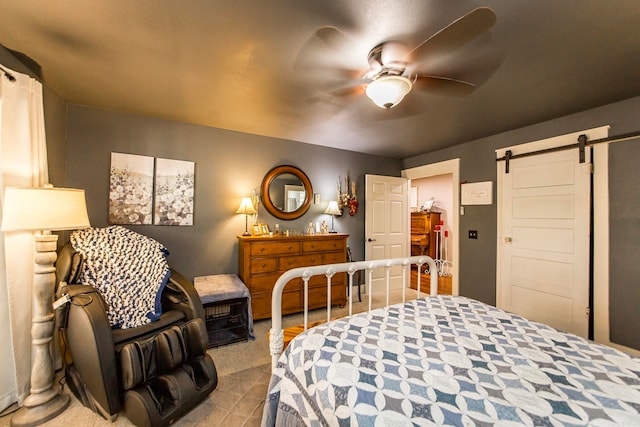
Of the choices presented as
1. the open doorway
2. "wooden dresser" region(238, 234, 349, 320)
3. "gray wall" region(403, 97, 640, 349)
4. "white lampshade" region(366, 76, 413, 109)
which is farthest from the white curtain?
the open doorway

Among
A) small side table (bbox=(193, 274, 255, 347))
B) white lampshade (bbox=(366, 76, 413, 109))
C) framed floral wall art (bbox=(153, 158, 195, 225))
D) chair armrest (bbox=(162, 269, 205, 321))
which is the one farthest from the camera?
framed floral wall art (bbox=(153, 158, 195, 225))

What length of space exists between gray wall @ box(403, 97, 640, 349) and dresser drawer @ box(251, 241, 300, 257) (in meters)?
2.38

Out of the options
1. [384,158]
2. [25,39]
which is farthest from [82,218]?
[384,158]

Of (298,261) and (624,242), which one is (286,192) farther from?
(624,242)

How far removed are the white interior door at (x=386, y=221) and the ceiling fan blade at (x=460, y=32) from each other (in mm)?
2859

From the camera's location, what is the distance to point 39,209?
4.92 feet

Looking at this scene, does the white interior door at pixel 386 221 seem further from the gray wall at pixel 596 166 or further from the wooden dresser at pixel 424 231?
the wooden dresser at pixel 424 231

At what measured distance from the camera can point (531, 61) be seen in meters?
1.68

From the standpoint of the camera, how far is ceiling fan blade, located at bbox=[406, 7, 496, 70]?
1.00 m

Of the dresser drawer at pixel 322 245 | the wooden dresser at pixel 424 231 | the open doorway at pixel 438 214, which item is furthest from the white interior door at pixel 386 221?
the wooden dresser at pixel 424 231

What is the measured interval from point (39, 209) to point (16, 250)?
0.44m

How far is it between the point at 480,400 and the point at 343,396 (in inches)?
16.9

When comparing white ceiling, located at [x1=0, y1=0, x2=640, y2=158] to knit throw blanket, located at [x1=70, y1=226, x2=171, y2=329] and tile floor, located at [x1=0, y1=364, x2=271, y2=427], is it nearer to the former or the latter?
knit throw blanket, located at [x1=70, y1=226, x2=171, y2=329]

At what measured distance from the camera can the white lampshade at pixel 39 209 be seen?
4.71 feet
